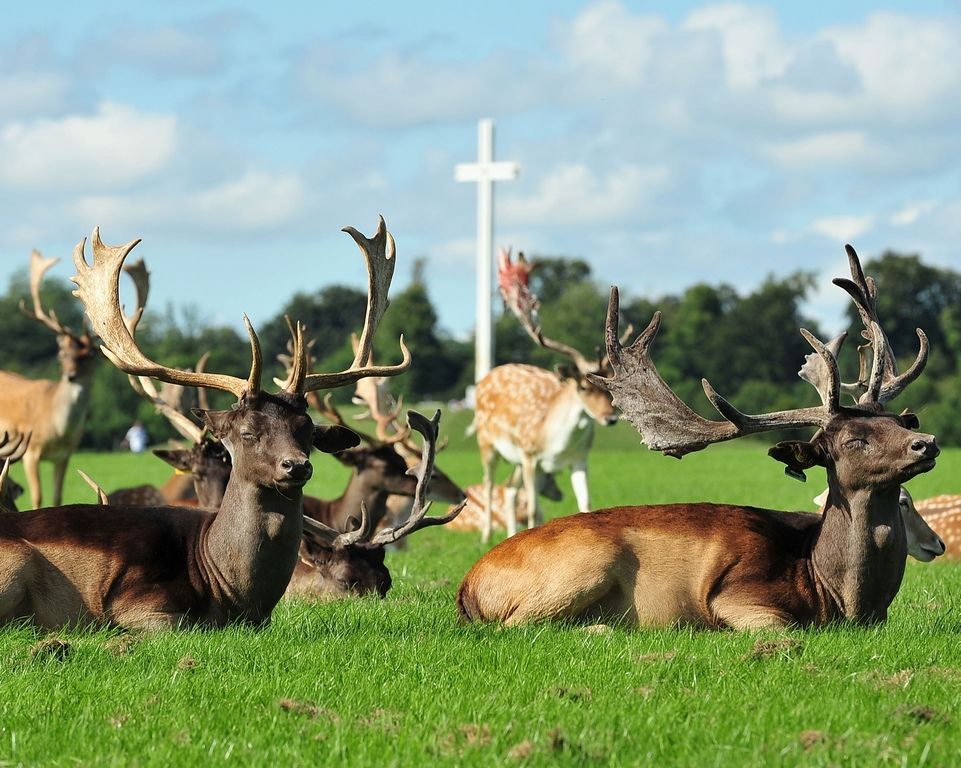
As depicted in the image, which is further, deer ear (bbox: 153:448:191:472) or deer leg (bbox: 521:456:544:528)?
deer leg (bbox: 521:456:544:528)

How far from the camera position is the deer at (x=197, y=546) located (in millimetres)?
6113

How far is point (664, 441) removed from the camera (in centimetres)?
688

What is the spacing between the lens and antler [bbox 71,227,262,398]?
6.82m

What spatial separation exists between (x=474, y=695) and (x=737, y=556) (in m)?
2.11

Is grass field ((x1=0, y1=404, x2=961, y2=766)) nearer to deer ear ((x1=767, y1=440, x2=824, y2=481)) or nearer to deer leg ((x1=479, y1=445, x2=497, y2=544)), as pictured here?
deer ear ((x1=767, y1=440, x2=824, y2=481))

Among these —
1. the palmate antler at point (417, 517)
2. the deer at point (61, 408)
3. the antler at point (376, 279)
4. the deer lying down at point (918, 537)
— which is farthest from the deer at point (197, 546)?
the deer at point (61, 408)

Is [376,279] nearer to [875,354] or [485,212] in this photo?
[875,354]

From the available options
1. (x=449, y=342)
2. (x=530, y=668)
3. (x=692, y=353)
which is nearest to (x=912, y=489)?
(x=530, y=668)

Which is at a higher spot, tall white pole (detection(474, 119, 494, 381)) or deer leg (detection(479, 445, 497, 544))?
tall white pole (detection(474, 119, 494, 381))

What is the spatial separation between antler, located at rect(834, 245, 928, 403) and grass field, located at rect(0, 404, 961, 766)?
1.05 meters

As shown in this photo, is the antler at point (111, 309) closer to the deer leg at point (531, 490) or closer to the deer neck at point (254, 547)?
the deer neck at point (254, 547)

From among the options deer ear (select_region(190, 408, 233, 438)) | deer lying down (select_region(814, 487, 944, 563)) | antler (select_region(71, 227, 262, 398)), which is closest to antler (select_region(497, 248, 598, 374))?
deer lying down (select_region(814, 487, 944, 563))

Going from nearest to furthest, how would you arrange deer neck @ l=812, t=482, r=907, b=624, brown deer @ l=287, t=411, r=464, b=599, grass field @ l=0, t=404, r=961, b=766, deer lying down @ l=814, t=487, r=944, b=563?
A: grass field @ l=0, t=404, r=961, b=766 → deer neck @ l=812, t=482, r=907, b=624 → brown deer @ l=287, t=411, r=464, b=599 → deer lying down @ l=814, t=487, r=944, b=563

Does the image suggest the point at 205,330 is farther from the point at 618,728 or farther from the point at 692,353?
the point at 618,728
